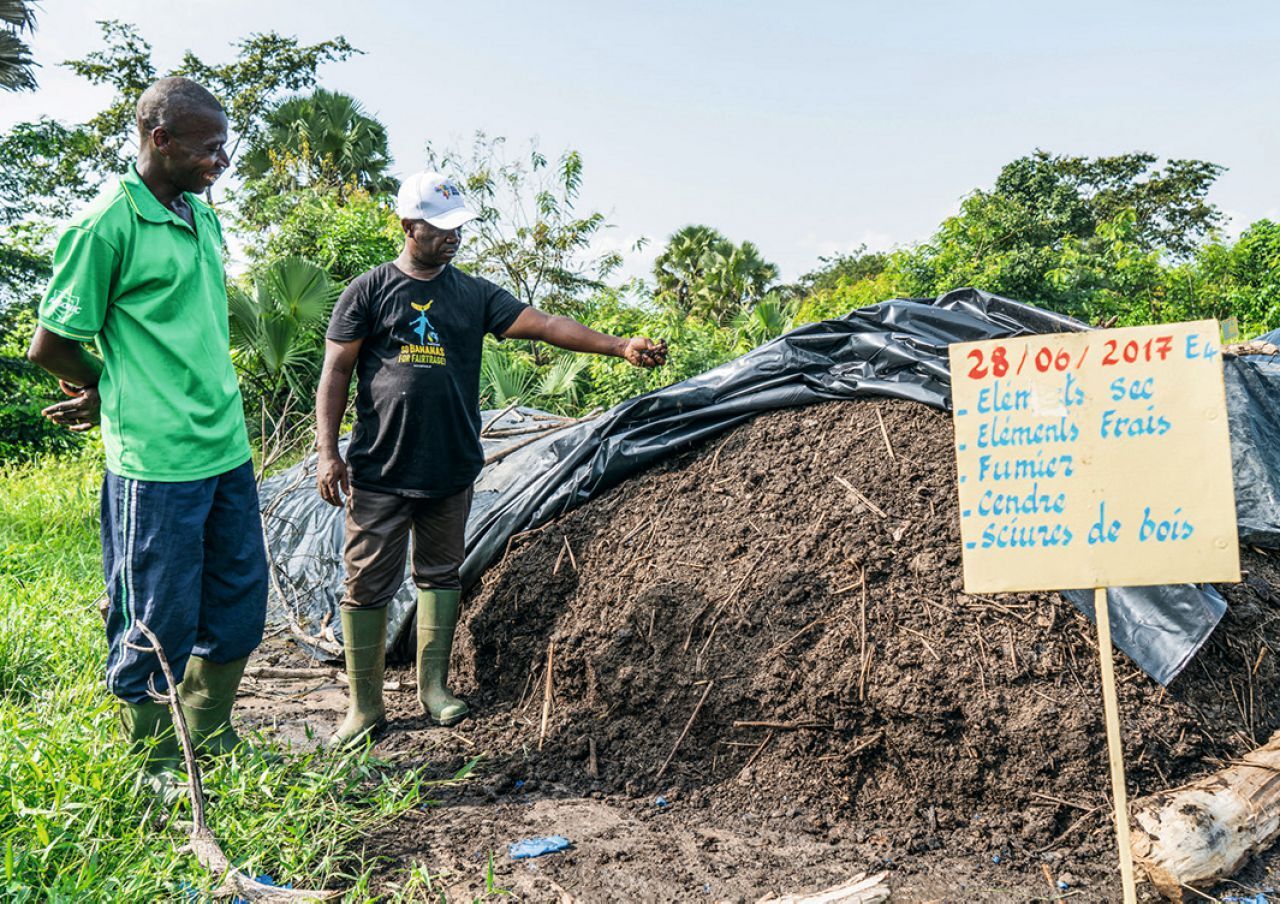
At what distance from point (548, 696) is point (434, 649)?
476 mm

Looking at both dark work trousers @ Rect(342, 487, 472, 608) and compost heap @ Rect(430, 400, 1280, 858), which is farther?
dark work trousers @ Rect(342, 487, 472, 608)

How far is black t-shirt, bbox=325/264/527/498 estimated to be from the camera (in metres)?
2.92

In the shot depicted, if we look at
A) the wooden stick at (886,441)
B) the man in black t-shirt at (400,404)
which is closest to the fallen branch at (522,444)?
the man in black t-shirt at (400,404)

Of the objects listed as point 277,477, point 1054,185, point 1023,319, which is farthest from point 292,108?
point 1023,319

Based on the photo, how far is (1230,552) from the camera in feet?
5.83

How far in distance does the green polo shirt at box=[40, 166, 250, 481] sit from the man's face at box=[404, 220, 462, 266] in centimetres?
74

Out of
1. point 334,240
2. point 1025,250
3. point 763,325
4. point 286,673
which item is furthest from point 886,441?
point 1025,250

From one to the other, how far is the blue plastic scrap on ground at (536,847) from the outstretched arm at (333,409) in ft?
4.30

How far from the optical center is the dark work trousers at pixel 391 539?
9.74 feet

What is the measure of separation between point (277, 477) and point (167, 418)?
12.2 feet

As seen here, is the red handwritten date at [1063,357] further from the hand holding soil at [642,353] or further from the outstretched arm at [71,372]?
the outstretched arm at [71,372]

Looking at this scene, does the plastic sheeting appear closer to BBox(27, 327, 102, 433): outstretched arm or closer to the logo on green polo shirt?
BBox(27, 327, 102, 433): outstretched arm

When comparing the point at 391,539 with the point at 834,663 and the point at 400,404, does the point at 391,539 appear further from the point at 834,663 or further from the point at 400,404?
the point at 834,663

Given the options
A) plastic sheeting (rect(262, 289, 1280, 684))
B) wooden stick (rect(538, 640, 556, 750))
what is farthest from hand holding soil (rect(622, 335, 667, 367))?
wooden stick (rect(538, 640, 556, 750))
